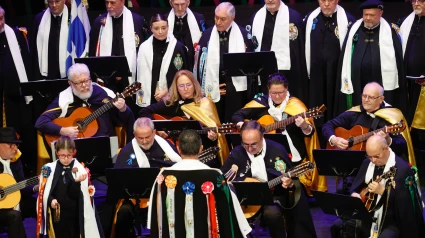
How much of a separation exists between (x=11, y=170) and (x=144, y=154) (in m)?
1.36

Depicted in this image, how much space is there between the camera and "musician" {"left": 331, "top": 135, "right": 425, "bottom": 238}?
879 centimetres

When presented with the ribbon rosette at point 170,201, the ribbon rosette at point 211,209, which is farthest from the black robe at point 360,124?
the ribbon rosette at point 170,201

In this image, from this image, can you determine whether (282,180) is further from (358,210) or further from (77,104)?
(77,104)

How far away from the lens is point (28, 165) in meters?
11.9

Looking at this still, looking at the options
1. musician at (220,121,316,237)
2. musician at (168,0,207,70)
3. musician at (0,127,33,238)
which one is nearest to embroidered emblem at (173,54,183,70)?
musician at (168,0,207,70)

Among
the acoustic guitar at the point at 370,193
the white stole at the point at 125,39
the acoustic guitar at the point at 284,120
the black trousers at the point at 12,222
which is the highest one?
the white stole at the point at 125,39

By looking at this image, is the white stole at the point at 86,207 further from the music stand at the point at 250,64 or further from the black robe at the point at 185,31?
the black robe at the point at 185,31

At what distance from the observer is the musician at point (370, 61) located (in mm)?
11094

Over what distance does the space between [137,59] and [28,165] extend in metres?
1.95

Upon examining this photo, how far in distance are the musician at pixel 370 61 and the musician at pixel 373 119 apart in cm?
82

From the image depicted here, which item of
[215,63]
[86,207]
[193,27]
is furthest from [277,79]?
[86,207]

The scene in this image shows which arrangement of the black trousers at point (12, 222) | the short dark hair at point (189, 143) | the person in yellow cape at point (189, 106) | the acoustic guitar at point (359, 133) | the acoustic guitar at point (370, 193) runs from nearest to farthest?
the short dark hair at point (189, 143) → the acoustic guitar at point (370, 193) → the black trousers at point (12, 222) → the acoustic guitar at point (359, 133) → the person in yellow cape at point (189, 106)

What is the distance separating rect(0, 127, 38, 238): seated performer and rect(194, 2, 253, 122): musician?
8.95ft

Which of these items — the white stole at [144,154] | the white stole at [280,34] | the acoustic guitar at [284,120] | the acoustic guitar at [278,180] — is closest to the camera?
the acoustic guitar at [278,180]
